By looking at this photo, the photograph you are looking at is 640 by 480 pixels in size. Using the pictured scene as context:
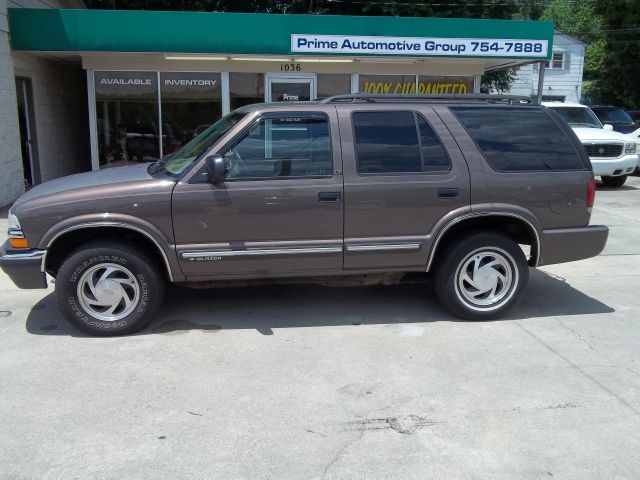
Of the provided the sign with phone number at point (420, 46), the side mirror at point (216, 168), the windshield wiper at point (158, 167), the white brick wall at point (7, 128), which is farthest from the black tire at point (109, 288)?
the sign with phone number at point (420, 46)

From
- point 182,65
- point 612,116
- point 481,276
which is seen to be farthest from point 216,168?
point 612,116

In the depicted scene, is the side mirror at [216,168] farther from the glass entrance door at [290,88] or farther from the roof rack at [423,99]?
the glass entrance door at [290,88]

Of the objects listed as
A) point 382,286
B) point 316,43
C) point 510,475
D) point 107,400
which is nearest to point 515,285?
point 382,286

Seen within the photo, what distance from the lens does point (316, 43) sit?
11.9m

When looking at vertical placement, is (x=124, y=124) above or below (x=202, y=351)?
above

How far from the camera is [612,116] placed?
60.4 feet

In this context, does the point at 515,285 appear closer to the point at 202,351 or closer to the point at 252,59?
the point at 202,351

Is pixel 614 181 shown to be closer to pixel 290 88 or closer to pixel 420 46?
pixel 420 46

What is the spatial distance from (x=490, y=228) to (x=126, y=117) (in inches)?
393

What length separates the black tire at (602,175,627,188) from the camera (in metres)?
14.5

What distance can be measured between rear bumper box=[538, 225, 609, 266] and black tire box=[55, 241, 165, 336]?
11.1ft

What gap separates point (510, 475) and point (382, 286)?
11.1 ft

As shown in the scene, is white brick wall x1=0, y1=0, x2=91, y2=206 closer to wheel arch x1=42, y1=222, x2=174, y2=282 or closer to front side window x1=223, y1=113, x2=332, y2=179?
wheel arch x1=42, y1=222, x2=174, y2=282

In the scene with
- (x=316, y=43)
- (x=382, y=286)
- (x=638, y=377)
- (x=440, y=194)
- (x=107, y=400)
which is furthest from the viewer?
(x=316, y=43)
